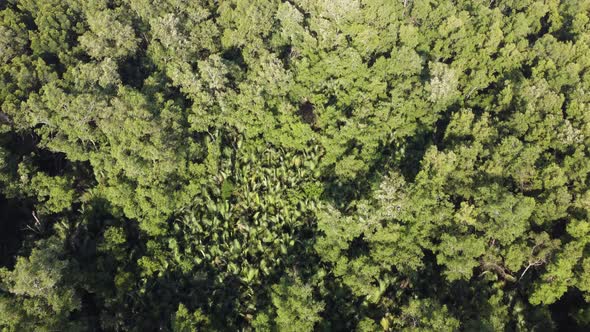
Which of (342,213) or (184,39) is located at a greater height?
(184,39)

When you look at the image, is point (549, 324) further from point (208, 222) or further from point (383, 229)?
point (208, 222)

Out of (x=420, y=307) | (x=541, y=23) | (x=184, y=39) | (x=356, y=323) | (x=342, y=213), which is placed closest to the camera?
(x=420, y=307)

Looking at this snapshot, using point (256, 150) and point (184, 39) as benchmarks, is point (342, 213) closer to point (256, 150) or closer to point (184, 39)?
point (256, 150)

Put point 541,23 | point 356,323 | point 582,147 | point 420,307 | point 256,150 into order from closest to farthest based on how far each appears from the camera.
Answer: point 420,307, point 356,323, point 582,147, point 256,150, point 541,23

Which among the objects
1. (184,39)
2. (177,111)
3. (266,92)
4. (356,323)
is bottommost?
(356,323)

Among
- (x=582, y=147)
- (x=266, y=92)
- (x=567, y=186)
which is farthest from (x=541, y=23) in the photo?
(x=266, y=92)

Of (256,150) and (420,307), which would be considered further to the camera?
(256,150)
